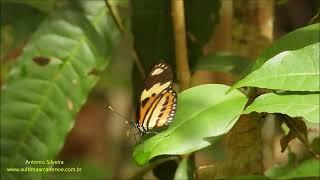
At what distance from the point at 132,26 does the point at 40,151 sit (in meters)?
0.32

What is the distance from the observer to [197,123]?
77 centimetres

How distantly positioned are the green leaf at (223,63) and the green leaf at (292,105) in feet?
1.22

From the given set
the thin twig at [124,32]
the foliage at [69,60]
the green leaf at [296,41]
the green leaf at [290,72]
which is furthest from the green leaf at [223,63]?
the green leaf at [290,72]

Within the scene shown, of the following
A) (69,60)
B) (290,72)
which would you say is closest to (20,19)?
(69,60)

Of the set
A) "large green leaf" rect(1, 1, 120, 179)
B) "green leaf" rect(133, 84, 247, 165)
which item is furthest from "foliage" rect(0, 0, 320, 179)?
"green leaf" rect(133, 84, 247, 165)

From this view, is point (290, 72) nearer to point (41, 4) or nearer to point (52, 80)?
point (52, 80)

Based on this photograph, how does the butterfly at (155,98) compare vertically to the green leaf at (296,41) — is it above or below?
below

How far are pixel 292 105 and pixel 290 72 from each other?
0.05 m

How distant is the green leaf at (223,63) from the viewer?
1.09 m

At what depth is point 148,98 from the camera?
0.95 metres

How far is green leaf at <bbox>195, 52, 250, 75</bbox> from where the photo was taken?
3.57 feet

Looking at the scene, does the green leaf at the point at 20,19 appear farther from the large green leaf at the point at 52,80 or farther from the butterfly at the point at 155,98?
the butterfly at the point at 155,98

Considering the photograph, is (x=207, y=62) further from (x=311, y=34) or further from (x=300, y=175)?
(x=300, y=175)

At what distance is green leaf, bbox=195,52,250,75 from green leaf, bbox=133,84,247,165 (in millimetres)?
255
